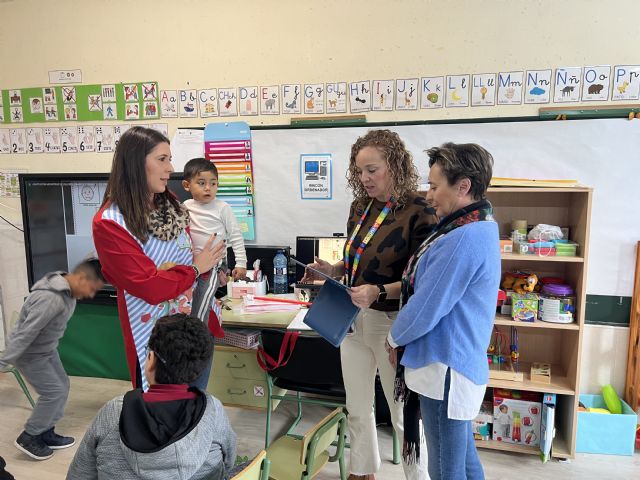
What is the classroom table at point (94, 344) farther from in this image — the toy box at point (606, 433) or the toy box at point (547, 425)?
the toy box at point (606, 433)

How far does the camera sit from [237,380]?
2.71m

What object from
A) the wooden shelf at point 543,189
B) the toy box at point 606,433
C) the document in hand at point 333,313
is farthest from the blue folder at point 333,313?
the toy box at point 606,433

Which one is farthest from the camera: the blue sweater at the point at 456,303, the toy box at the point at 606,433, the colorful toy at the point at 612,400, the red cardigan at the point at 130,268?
the colorful toy at the point at 612,400

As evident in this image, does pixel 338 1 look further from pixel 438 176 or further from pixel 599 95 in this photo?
pixel 438 176

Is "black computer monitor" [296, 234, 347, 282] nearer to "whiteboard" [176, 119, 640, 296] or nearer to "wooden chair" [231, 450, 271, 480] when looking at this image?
"whiteboard" [176, 119, 640, 296]

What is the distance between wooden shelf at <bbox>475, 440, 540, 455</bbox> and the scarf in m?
0.98

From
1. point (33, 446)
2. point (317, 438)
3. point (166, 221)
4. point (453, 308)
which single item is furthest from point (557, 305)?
point (33, 446)

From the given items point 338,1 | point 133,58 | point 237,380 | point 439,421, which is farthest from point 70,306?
point 338,1

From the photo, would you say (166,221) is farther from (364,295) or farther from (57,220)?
(57,220)

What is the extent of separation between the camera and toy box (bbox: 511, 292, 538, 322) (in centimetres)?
247

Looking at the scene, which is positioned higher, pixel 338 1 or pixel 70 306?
pixel 338 1

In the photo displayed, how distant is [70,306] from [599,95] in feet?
10.3

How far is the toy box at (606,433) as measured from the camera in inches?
98.0

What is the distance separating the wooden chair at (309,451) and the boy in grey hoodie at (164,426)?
17.2 inches
